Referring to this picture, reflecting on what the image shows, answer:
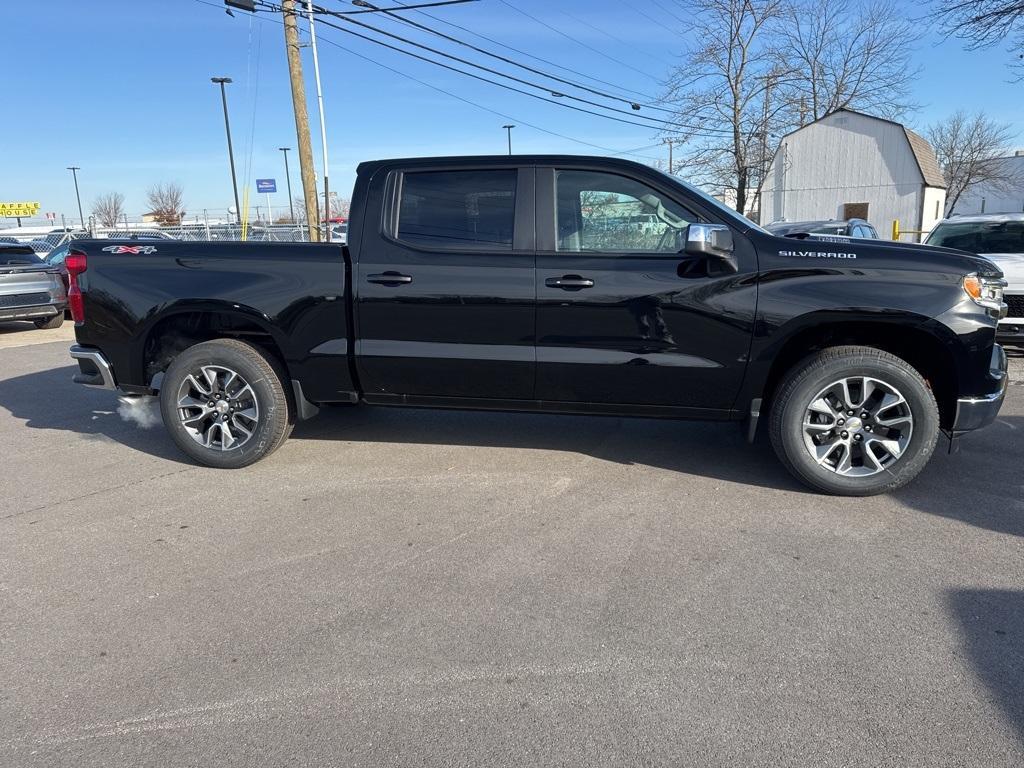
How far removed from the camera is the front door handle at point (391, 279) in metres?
A: 4.57

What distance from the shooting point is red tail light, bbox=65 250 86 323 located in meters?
4.92

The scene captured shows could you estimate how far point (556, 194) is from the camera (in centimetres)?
452

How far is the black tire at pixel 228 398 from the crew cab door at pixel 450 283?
25.0 inches

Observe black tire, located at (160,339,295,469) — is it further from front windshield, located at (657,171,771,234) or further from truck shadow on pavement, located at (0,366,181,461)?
front windshield, located at (657,171,771,234)

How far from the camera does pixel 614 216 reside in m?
4.47

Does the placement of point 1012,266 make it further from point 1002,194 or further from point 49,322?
point 1002,194

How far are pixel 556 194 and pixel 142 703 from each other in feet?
11.0

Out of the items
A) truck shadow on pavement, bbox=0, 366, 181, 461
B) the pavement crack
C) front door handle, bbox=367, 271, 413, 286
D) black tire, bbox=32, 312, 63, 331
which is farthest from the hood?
black tire, bbox=32, 312, 63, 331

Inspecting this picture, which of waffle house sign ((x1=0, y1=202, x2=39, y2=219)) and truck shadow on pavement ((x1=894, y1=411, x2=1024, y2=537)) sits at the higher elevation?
waffle house sign ((x1=0, y1=202, x2=39, y2=219))

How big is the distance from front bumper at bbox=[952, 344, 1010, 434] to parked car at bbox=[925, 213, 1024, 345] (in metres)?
4.43

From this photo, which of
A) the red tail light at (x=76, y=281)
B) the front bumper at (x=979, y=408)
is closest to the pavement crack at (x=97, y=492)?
the red tail light at (x=76, y=281)

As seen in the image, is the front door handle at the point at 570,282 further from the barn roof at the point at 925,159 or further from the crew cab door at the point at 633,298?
the barn roof at the point at 925,159

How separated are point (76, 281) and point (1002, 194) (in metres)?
60.4

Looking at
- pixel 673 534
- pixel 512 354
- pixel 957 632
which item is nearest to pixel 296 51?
pixel 512 354
